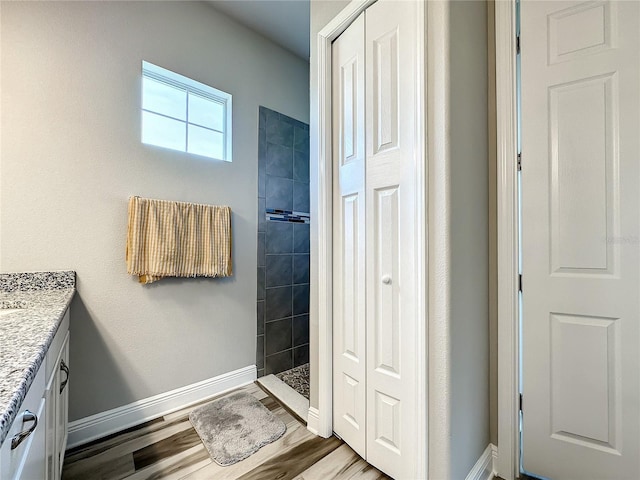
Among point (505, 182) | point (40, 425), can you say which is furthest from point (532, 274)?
point (40, 425)

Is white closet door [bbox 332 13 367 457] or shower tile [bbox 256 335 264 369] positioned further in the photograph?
shower tile [bbox 256 335 264 369]

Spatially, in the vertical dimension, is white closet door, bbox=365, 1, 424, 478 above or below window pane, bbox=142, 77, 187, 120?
below

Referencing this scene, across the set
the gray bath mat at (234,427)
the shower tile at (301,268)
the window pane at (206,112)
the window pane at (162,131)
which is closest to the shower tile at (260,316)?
the shower tile at (301,268)

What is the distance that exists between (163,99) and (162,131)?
0.23 metres

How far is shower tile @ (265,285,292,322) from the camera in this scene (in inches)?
96.8

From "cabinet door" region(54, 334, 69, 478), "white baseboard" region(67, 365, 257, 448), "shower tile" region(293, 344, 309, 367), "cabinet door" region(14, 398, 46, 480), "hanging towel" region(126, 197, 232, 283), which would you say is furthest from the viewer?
"shower tile" region(293, 344, 309, 367)

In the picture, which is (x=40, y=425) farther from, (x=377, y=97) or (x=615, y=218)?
(x=615, y=218)

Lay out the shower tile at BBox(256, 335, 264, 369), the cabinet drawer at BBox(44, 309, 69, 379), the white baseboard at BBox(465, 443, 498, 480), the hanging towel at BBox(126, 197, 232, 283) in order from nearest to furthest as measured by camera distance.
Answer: the cabinet drawer at BBox(44, 309, 69, 379), the white baseboard at BBox(465, 443, 498, 480), the hanging towel at BBox(126, 197, 232, 283), the shower tile at BBox(256, 335, 264, 369)

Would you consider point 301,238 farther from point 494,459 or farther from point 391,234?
point 494,459

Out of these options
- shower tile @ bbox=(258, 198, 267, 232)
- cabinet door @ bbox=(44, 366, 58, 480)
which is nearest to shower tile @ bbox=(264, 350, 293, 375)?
shower tile @ bbox=(258, 198, 267, 232)

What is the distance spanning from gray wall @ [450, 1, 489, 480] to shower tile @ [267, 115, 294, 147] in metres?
1.62

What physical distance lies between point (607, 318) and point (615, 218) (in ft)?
1.40

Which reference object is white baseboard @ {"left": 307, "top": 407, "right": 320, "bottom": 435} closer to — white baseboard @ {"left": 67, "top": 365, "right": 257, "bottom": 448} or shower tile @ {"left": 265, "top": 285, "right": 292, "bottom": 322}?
white baseboard @ {"left": 67, "top": 365, "right": 257, "bottom": 448}

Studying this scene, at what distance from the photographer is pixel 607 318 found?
3.96 ft
